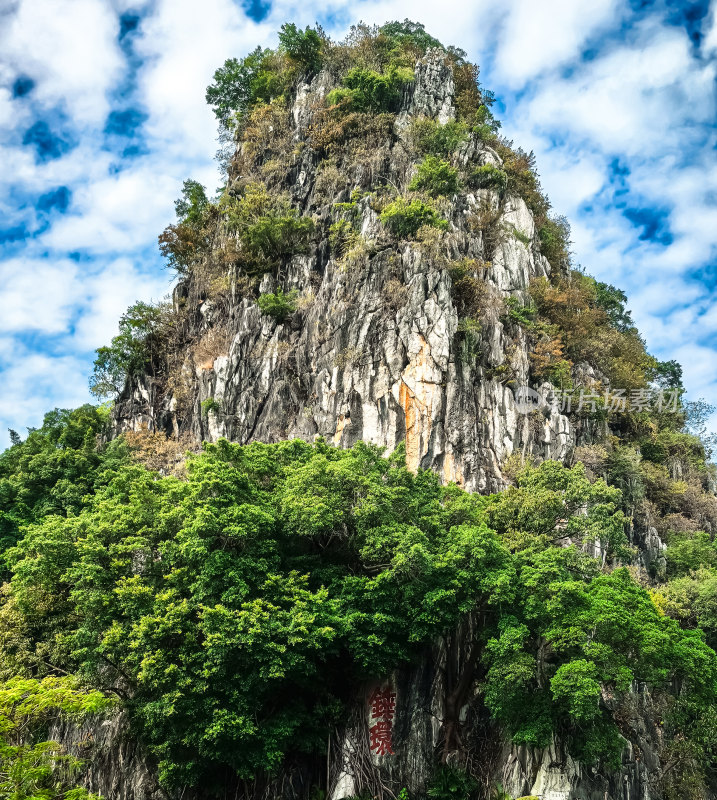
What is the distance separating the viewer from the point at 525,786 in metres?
A: 12.2

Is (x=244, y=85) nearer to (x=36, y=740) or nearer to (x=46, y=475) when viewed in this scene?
(x=46, y=475)

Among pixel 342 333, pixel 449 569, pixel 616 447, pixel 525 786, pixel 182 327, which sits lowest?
pixel 525 786

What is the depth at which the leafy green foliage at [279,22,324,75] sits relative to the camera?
2942 centimetres

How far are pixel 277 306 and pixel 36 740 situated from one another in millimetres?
14753

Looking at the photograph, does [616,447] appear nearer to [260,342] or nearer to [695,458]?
[695,458]

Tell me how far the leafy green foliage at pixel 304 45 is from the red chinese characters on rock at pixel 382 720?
88.4ft

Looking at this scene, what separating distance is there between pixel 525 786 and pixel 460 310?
13.8 metres

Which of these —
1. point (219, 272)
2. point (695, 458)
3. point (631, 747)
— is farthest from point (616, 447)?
point (219, 272)

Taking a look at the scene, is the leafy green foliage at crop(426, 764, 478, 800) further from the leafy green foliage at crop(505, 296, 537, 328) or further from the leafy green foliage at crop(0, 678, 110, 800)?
the leafy green foliage at crop(505, 296, 537, 328)

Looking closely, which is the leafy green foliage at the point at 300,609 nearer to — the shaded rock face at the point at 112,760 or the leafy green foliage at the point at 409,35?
the shaded rock face at the point at 112,760

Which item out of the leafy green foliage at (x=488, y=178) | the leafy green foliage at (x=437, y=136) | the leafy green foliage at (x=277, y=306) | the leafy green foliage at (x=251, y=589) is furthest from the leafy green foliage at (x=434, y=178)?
the leafy green foliage at (x=251, y=589)

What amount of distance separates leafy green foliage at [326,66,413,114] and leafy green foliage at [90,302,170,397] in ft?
39.2

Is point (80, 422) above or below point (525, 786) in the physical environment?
above

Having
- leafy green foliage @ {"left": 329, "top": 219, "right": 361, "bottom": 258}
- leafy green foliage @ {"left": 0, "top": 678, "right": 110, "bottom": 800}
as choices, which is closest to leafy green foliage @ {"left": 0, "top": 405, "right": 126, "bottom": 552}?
A: leafy green foliage @ {"left": 0, "top": 678, "right": 110, "bottom": 800}
